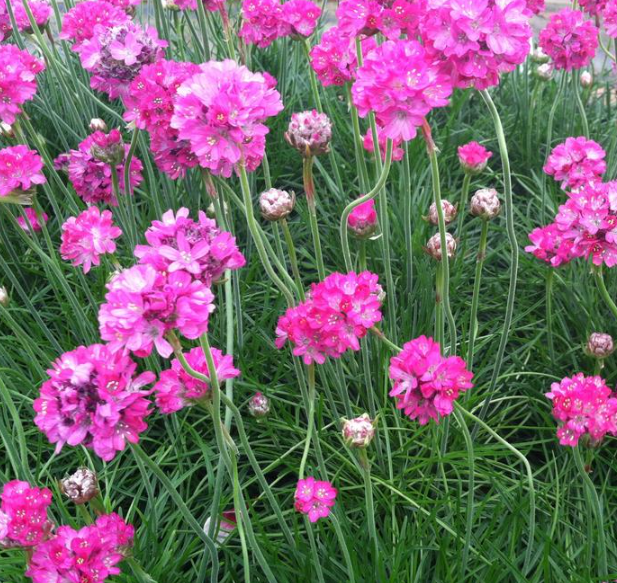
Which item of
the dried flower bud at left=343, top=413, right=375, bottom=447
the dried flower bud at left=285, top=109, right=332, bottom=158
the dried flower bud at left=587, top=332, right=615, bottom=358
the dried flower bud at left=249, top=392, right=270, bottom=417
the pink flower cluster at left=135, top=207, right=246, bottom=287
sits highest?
the pink flower cluster at left=135, top=207, right=246, bottom=287

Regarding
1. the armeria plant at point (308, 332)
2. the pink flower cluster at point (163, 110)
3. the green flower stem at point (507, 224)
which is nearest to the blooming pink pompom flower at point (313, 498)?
the armeria plant at point (308, 332)

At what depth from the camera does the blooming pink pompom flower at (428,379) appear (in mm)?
1444

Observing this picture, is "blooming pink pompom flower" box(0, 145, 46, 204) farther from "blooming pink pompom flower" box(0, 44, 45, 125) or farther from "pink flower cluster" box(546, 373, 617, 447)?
"pink flower cluster" box(546, 373, 617, 447)

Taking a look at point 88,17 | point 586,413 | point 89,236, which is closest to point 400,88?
point 586,413

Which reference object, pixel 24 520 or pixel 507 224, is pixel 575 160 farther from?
pixel 24 520

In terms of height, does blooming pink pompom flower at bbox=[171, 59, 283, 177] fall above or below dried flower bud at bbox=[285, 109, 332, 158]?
above

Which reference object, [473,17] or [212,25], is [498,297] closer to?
[473,17]

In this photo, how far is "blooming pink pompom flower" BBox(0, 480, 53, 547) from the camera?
1.39 m

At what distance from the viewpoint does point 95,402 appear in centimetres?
124

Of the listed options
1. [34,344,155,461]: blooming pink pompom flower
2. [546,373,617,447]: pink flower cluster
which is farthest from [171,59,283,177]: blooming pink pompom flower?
[546,373,617,447]: pink flower cluster

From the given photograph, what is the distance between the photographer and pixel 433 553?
1926mm

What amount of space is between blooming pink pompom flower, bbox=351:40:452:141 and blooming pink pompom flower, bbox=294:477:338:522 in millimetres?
731

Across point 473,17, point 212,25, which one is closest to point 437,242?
point 473,17

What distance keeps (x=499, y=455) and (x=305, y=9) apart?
140 cm
